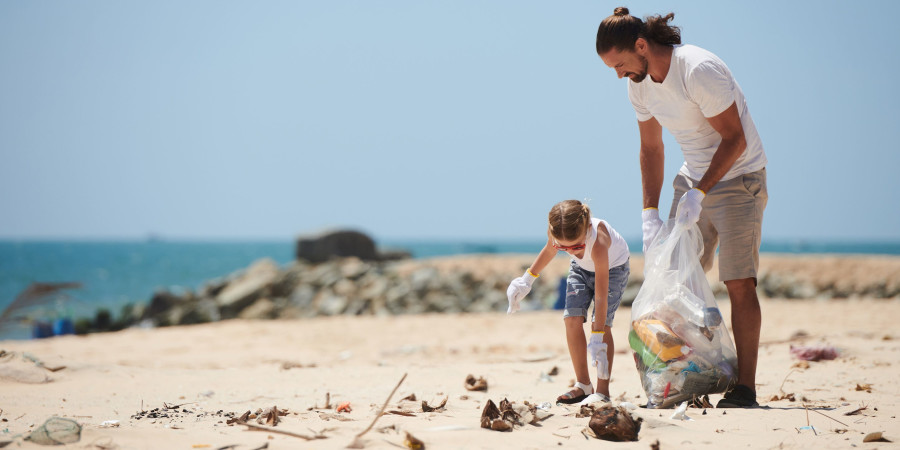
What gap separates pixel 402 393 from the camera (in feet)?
12.7

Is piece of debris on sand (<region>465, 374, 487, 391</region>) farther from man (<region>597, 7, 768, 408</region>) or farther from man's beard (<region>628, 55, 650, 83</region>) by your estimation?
man's beard (<region>628, 55, 650, 83</region>)

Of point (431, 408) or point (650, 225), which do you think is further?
point (650, 225)

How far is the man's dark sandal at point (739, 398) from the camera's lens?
3172mm

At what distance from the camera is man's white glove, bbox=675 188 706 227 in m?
3.29

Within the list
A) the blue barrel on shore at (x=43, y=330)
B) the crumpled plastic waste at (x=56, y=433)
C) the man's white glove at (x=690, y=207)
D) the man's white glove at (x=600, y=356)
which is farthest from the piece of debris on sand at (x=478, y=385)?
the blue barrel on shore at (x=43, y=330)

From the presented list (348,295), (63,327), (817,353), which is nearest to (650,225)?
(817,353)

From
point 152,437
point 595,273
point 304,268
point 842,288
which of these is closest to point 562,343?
point 595,273

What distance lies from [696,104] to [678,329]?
109 cm

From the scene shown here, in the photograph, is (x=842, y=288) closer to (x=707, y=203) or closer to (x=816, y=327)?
(x=816, y=327)

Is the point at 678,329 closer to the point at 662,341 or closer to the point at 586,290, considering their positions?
the point at 662,341

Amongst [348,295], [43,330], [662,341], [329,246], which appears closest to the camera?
[662,341]

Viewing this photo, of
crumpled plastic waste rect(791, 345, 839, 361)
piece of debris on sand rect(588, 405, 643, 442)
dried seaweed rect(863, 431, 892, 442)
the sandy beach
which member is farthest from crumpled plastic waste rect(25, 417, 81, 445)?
crumpled plastic waste rect(791, 345, 839, 361)

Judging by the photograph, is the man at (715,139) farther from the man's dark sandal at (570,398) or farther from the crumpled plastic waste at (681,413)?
the man's dark sandal at (570,398)

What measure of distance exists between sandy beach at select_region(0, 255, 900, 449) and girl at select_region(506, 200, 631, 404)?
0.82ft
